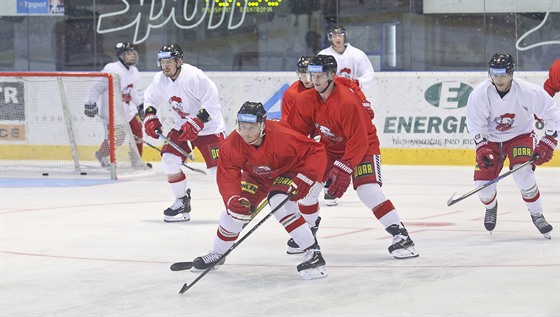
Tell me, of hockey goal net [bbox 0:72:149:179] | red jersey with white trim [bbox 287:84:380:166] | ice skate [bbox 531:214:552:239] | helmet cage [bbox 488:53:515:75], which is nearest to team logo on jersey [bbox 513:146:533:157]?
ice skate [bbox 531:214:552:239]

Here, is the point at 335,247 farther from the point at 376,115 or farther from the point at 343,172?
the point at 376,115

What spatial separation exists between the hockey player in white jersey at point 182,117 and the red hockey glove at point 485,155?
194cm

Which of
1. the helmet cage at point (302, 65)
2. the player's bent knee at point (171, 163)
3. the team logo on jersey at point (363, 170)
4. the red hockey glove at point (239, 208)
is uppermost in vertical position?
the helmet cage at point (302, 65)

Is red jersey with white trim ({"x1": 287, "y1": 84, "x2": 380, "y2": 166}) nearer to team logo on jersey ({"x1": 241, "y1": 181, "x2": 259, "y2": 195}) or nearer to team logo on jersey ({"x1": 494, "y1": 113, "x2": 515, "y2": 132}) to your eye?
team logo on jersey ({"x1": 241, "y1": 181, "x2": 259, "y2": 195})

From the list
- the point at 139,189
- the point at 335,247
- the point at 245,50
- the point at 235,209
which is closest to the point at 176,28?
the point at 245,50

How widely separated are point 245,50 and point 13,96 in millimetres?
2479

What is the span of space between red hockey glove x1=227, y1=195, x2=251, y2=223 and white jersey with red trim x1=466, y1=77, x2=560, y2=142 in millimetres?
1911

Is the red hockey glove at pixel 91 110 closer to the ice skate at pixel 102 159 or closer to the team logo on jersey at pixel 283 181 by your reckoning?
the ice skate at pixel 102 159

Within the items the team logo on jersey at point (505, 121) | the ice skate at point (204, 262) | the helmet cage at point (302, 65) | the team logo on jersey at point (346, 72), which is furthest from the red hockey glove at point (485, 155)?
the team logo on jersey at point (346, 72)

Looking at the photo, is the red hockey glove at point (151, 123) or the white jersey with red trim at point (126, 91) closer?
the red hockey glove at point (151, 123)

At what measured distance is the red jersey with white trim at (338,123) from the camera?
19.6 feet

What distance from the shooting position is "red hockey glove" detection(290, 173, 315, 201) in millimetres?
5511

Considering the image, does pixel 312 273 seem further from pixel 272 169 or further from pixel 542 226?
pixel 542 226

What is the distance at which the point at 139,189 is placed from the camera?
998 centimetres
